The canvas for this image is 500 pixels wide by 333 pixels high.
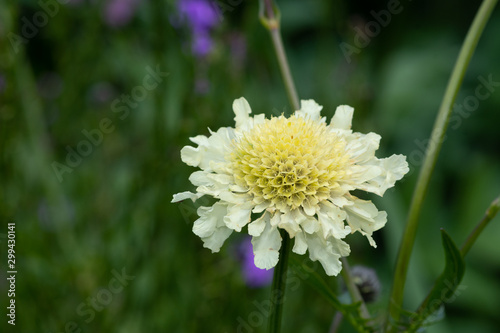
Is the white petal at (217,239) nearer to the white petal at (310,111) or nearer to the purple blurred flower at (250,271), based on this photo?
the white petal at (310,111)

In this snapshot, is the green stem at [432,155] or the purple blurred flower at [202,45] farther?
the purple blurred flower at [202,45]

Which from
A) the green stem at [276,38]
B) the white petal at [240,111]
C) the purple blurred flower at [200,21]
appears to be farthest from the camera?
the purple blurred flower at [200,21]

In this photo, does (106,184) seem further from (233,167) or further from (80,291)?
(233,167)

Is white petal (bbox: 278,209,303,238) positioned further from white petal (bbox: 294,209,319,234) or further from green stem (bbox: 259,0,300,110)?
green stem (bbox: 259,0,300,110)

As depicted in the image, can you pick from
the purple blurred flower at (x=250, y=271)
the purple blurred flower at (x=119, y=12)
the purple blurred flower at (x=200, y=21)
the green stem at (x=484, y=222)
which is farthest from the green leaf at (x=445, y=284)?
the purple blurred flower at (x=119, y=12)

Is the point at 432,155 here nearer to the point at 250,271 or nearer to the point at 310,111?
the point at 310,111

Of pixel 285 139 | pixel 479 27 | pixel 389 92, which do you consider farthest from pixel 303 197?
pixel 389 92

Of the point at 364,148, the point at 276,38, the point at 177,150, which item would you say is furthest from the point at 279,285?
the point at 177,150
